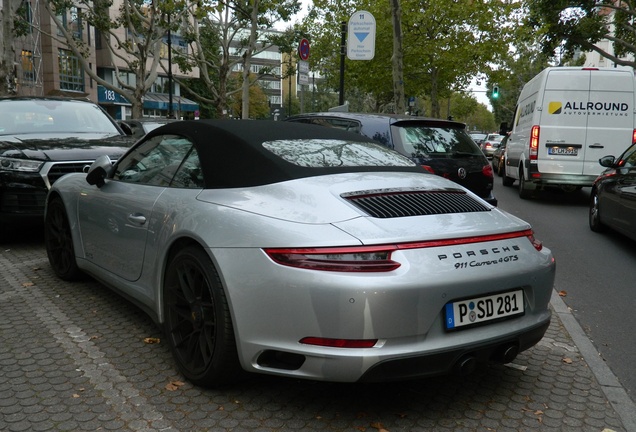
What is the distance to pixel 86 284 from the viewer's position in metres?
5.38

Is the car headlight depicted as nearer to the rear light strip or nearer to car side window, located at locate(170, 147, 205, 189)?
car side window, located at locate(170, 147, 205, 189)

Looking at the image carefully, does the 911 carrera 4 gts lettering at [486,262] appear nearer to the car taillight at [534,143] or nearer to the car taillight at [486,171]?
the car taillight at [486,171]

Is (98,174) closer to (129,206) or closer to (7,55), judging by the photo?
(129,206)

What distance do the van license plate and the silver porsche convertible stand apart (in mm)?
9288

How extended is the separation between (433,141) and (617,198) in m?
2.66

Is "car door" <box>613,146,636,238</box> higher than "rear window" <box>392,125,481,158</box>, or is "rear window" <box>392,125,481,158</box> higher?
"rear window" <box>392,125,481,158</box>

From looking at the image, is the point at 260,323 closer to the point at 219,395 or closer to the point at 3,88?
the point at 219,395

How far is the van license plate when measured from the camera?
Result: 1220 centimetres

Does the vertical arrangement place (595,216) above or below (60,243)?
below

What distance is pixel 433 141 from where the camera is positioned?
7.24 m

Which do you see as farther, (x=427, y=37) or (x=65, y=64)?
(x=65, y=64)

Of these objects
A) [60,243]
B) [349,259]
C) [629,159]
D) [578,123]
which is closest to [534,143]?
[578,123]

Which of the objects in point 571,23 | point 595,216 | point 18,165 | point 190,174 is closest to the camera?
point 190,174

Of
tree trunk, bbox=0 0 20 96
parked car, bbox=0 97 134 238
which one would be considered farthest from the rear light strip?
tree trunk, bbox=0 0 20 96
